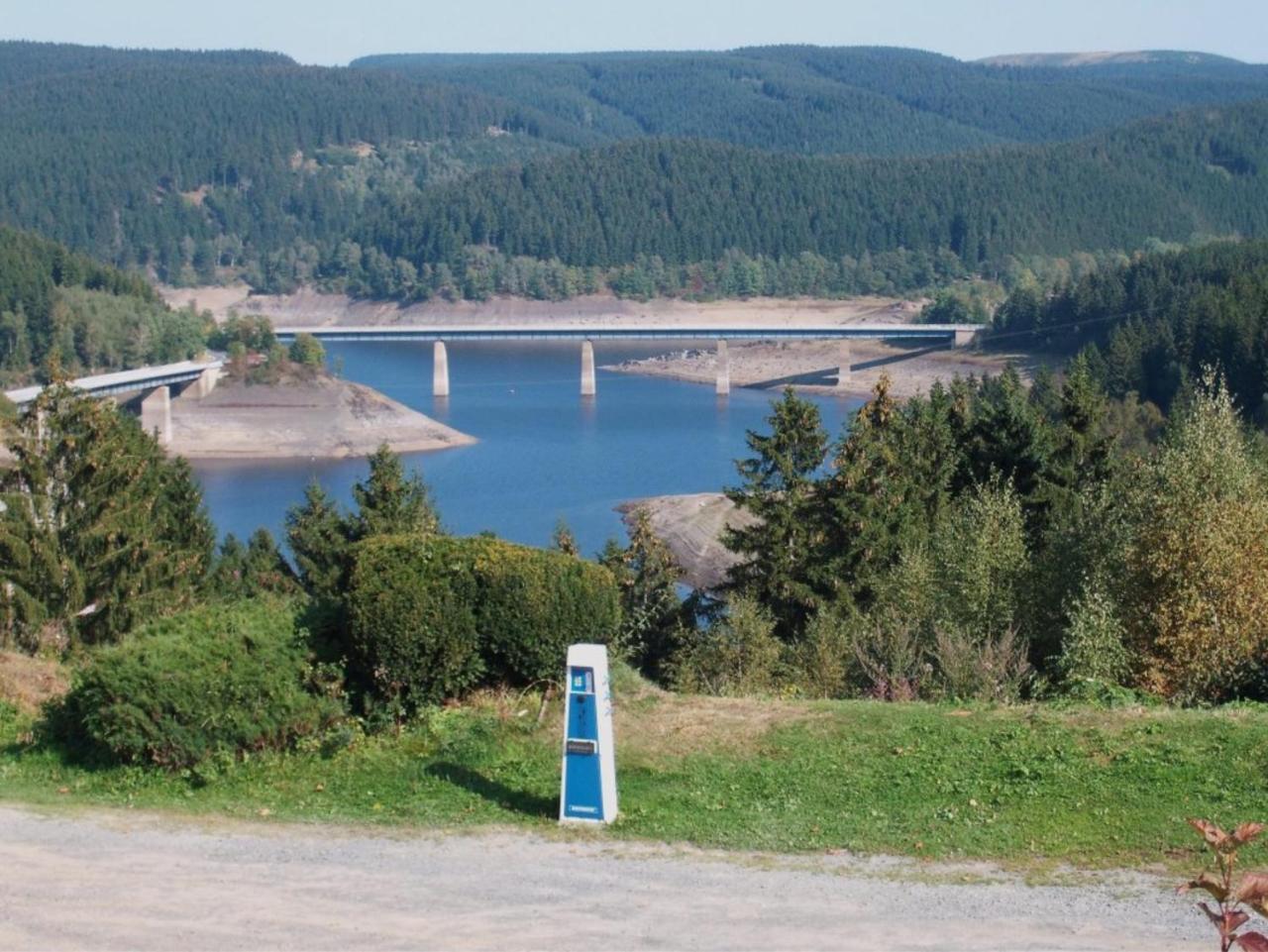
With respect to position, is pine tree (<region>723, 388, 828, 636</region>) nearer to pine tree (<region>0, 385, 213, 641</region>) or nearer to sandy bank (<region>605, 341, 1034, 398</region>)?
pine tree (<region>0, 385, 213, 641</region>)

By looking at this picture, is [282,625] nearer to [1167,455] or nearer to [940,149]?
[1167,455]

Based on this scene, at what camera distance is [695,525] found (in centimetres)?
4200

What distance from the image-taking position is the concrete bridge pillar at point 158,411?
200 feet

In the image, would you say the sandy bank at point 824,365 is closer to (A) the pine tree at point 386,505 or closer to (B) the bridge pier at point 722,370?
(B) the bridge pier at point 722,370

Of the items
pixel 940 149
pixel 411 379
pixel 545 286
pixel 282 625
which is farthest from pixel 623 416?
pixel 940 149

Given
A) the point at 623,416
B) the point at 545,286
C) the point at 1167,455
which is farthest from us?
the point at 545,286

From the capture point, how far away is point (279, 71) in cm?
17288

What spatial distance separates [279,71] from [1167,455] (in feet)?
547

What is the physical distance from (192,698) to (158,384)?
60.2 meters

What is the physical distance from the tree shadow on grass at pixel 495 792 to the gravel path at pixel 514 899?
0.86 ft

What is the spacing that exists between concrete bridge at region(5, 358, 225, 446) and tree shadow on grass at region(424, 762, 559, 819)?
174 feet

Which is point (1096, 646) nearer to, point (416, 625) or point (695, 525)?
point (416, 625)

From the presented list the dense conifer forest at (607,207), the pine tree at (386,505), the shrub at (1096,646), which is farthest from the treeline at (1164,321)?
the shrub at (1096,646)

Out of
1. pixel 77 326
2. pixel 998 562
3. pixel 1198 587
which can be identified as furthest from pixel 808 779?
pixel 77 326
